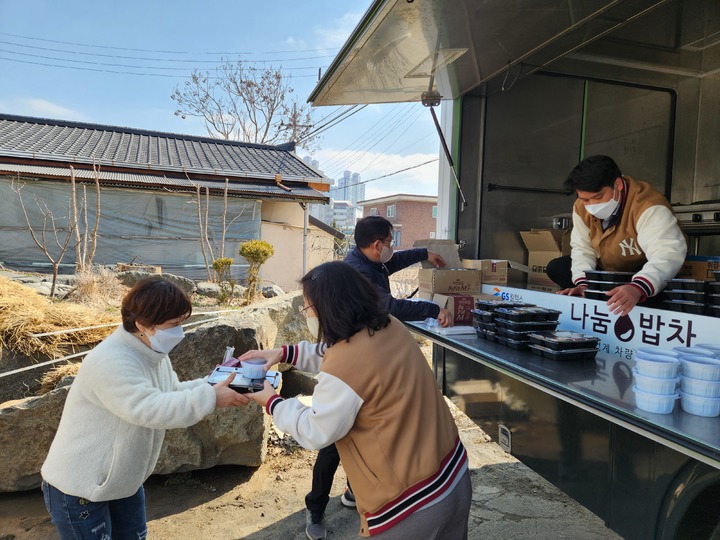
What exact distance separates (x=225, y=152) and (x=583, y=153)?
13.0 meters

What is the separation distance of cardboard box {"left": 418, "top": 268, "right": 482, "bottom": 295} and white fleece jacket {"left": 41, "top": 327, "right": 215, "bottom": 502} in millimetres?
1917

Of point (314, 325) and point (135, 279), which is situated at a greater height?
point (314, 325)

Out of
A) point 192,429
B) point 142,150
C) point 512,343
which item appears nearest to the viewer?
point 512,343

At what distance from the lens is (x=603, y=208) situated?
8.52 feet

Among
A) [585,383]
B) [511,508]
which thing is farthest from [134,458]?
[511,508]

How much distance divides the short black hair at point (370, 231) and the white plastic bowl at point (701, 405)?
6.40 feet

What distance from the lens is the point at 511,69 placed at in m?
3.83

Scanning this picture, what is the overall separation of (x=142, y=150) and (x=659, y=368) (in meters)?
15.0

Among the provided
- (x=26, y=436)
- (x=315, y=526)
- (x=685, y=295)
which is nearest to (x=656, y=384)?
(x=685, y=295)

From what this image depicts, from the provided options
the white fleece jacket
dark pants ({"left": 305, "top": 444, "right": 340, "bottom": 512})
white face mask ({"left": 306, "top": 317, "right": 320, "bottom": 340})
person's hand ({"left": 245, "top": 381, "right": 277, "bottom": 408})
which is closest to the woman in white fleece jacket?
the white fleece jacket

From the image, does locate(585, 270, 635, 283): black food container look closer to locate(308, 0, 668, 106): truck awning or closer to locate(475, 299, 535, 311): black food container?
locate(475, 299, 535, 311): black food container

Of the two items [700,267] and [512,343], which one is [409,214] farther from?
[512,343]

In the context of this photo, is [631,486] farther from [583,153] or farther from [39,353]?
[39,353]

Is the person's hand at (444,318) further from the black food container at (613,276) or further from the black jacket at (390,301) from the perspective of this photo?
the black food container at (613,276)
